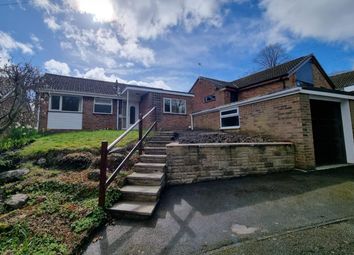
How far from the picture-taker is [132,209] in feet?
10.4

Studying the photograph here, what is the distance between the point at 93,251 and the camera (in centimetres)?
231

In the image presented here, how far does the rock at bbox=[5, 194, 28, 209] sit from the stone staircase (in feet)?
5.63

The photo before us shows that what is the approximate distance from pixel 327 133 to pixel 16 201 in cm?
1088

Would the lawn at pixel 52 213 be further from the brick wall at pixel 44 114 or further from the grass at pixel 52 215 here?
the brick wall at pixel 44 114

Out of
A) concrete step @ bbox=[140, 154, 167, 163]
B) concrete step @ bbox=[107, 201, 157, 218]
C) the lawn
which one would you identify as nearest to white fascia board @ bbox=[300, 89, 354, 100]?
concrete step @ bbox=[140, 154, 167, 163]

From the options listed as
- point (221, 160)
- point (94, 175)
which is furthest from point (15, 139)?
point (221, 160)

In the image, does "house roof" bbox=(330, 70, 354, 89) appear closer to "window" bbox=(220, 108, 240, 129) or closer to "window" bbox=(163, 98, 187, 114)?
"window" bbox=(220, 108, 240, 129)

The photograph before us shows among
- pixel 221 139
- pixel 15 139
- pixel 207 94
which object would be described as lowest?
pixel 221 139

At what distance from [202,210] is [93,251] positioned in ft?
6.39

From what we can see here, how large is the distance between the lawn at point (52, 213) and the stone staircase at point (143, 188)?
0.22 m

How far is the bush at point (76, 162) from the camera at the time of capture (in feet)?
16.0

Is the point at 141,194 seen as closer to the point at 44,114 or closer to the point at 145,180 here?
the point at 145,180

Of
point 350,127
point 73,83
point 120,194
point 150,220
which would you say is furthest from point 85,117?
point 350,127

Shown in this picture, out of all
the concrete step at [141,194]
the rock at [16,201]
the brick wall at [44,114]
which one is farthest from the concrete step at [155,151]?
the brick wall at [44,114]
